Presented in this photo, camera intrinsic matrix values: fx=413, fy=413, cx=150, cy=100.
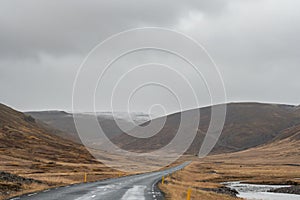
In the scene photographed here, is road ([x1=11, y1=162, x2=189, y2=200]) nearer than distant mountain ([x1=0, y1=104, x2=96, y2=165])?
Yes

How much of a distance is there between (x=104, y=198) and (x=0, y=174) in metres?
18.7

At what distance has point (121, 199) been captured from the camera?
31281mm

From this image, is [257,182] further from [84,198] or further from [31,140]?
[31,140]

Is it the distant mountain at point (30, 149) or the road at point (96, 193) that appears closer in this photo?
the road at point (96, 193)

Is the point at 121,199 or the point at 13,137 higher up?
the point at 13,137

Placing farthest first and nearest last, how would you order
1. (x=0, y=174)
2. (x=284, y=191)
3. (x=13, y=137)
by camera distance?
1. (x=13, y=137)
2. (x=284, y=191)
3. (x=0, y=174)

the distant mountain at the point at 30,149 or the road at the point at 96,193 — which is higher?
the distant mountain at the point at 30,149

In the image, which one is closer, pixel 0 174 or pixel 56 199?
pixel 56 199

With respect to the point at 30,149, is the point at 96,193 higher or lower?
lower

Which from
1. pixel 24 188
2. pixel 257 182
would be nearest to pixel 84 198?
A: pixel 24 188

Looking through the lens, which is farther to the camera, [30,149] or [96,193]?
[30,149]

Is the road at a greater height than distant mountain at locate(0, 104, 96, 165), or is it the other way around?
distant mountain at locate(0, 104, 96, 165)

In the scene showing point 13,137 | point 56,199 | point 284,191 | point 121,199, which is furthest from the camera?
point 13,137

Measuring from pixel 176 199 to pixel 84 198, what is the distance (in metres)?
7.23
